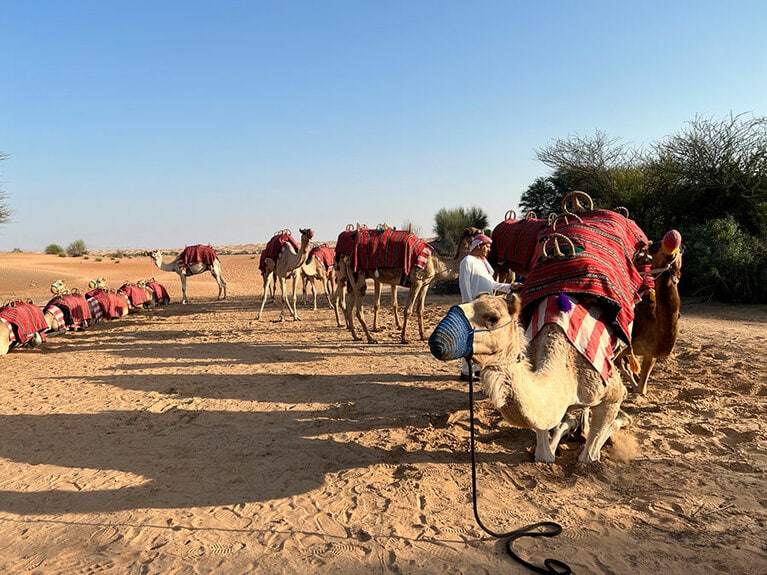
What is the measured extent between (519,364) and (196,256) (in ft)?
53.6

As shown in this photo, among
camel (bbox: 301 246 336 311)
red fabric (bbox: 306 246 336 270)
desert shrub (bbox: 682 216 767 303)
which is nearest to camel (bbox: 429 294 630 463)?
camel (bbox: 301 246 336 311)

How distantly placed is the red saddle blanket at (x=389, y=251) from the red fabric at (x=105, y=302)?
799 centimetres

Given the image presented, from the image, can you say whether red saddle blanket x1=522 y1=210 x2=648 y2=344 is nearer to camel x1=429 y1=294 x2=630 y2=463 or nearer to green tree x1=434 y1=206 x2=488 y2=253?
camel x1=429 y1=294 x2=630 y2=463

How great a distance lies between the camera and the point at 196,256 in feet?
56.2

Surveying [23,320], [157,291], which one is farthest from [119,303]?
[23,320]

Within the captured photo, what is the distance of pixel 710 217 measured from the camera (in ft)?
47.1

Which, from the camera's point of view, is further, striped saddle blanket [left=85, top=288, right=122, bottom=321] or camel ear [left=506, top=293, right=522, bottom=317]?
striped saddle blanket [left=85, top=288, right=122, bottom=321]

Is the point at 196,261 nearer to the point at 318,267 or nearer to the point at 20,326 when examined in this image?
the point at 318,267

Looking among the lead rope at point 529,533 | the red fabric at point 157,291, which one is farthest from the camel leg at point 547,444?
the red fabric at point 157,291

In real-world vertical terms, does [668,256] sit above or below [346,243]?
below

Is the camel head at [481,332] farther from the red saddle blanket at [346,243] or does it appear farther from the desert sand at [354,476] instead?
the red saddle blanket at [346,243]

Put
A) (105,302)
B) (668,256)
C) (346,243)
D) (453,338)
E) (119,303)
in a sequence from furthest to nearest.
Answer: (119,303), (105,302), (346,243), (668,256), (453,338)

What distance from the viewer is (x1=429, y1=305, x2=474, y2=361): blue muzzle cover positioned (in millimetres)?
2570

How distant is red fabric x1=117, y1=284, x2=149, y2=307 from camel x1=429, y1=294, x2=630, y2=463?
48.0ft
